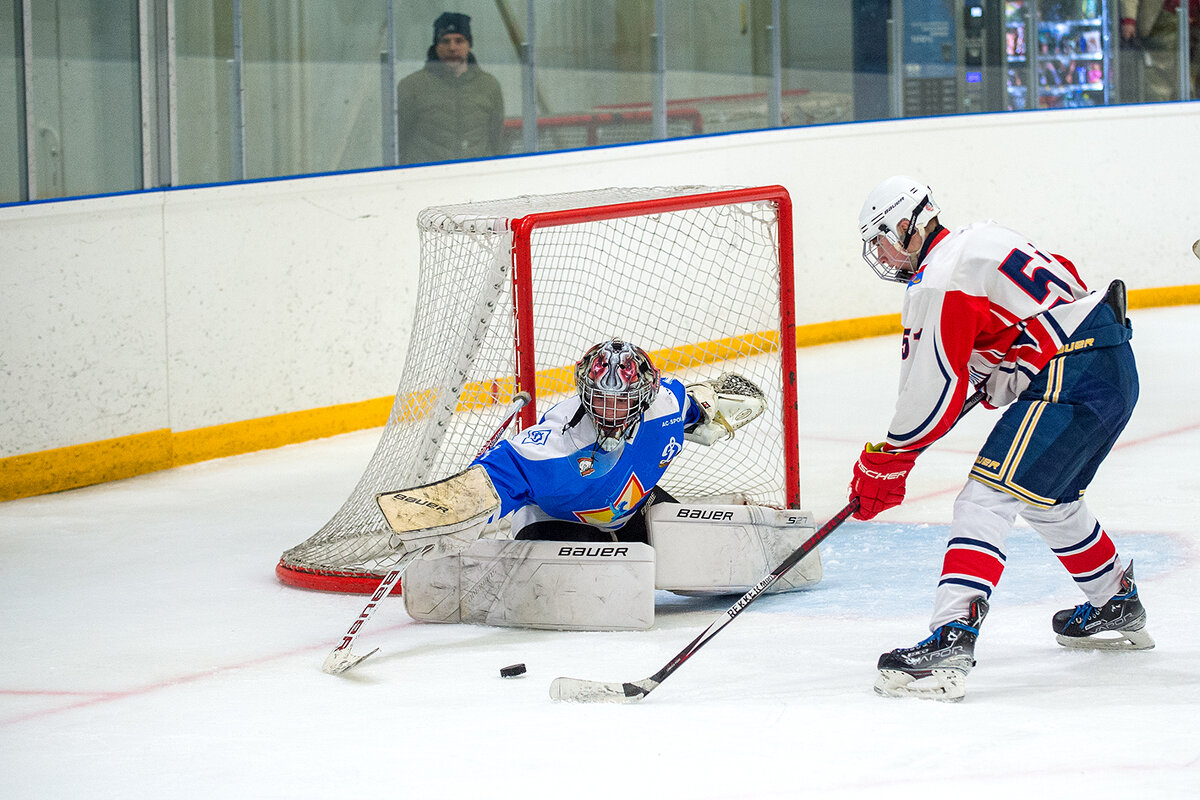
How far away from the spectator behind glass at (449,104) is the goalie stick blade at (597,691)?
13.2ft

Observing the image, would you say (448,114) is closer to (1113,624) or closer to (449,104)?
(449,104)

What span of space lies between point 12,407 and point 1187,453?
13.3 feet

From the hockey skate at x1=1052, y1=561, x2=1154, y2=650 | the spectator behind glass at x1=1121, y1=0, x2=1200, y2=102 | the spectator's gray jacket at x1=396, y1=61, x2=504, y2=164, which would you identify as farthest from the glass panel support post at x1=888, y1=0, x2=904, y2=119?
the hockey skate at x1=1052, y1=561, x2=1154, y2=650

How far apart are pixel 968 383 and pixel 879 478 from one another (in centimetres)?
25

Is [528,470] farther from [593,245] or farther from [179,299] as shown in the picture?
[593,245]

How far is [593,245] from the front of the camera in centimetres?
656

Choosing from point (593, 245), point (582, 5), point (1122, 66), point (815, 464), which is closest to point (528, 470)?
point (815, 464)

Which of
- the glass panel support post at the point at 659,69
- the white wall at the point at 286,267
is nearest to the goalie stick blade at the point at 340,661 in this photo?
the white wall at the point at 286,267

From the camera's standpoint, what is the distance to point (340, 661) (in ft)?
10.9

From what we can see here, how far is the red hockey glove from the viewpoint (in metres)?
3.06

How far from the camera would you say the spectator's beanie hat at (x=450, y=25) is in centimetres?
674

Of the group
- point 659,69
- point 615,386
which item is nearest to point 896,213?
point 615,386

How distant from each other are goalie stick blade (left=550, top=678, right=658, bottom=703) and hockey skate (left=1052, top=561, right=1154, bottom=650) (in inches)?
37.2

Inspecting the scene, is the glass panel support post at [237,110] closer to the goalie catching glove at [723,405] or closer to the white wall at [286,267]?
the white wall at [286,267]
